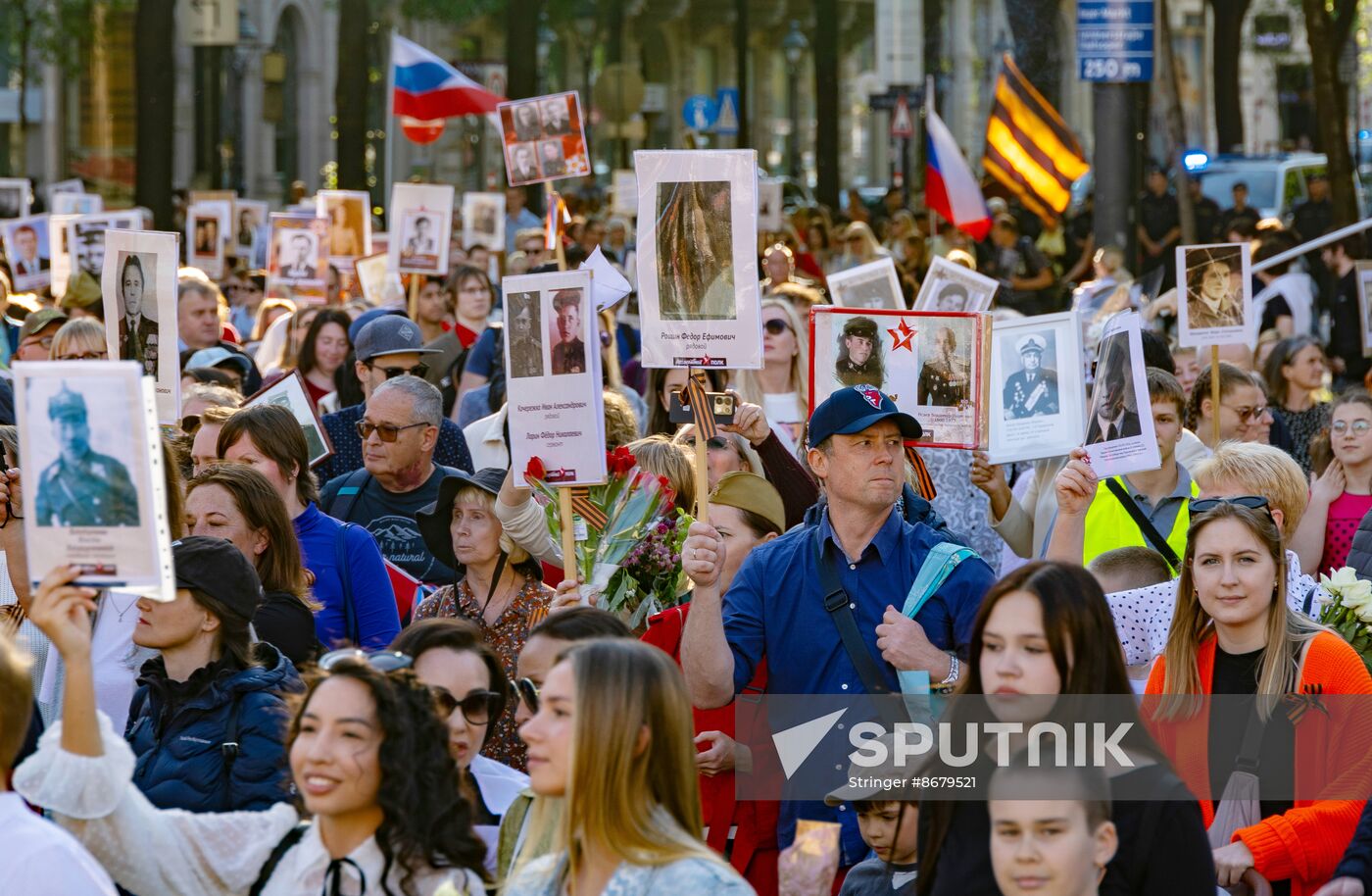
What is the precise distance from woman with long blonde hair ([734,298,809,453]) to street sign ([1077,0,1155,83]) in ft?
25.1

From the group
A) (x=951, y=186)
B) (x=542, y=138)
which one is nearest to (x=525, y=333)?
(x=542, y=138)

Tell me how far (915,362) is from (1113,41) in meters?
9.64

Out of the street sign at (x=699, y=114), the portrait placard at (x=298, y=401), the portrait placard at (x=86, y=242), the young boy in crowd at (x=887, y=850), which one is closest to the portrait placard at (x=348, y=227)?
the portrait placard at (x=86, y=242)

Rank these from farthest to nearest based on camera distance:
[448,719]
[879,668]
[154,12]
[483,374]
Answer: [154,12] < [483,374] < [879,668] < [448,719]

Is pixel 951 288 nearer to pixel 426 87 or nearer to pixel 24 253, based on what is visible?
pixel 24 253

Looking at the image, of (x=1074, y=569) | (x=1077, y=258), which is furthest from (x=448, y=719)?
(x=1077, y=258)

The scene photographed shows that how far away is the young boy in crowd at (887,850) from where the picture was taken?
459 centimetres

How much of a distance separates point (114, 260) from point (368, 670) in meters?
3.95

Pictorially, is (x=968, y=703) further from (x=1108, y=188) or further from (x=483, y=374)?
(x=1108, y=188)

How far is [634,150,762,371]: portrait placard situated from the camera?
6031 mm

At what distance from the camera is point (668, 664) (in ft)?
13.0

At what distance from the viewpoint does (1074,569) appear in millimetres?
4055

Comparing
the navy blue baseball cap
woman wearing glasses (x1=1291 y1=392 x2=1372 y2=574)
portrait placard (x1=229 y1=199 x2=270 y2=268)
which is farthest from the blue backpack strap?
portrait placard (x1=229 y1=199 x2=270 y2=268)

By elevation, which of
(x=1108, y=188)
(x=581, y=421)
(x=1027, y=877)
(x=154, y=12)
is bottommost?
(x=1027, y=877)
